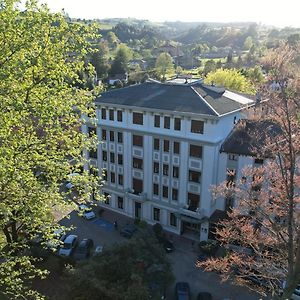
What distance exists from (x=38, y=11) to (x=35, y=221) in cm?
798

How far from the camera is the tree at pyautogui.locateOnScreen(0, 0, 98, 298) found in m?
11.9

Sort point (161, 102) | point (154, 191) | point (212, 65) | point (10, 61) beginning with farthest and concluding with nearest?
point (212, 65) < point (154, 191) < point (161, 102) < point (10, 61)

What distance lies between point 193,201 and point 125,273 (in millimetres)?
12596

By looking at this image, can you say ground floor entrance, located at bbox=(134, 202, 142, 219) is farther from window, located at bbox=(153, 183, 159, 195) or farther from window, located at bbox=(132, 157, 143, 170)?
window, located at bbox=(132, 157, 143, 170)

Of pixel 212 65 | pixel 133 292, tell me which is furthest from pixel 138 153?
pixel 212 65

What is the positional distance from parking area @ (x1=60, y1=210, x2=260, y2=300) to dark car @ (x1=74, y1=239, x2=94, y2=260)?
1.15m

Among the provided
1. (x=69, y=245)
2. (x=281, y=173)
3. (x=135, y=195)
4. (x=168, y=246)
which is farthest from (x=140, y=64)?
(x=281, y=173)

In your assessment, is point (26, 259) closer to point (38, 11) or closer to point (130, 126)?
point (38, 11)

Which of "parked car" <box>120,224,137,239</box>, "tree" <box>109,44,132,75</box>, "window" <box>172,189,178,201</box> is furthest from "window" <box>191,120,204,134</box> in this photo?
"tree" <box>109,44,132,75</box>

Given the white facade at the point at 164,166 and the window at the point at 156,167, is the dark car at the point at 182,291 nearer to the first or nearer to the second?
the white facade at the point at 164,166

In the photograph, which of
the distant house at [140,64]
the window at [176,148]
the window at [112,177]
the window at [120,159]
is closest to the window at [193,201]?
the window at [176,148]

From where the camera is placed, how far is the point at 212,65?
3725 inches

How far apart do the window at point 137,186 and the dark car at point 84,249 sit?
21.2 feet

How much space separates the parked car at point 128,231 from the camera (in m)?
31.4
